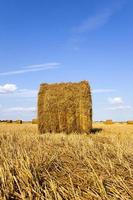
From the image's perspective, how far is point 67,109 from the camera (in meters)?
12.1

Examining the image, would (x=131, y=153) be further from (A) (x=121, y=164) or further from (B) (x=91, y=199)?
(B) (x=91, y=199)

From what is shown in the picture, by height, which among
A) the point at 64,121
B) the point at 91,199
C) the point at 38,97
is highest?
the point at 38,97

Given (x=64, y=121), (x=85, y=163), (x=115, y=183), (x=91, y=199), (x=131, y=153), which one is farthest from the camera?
(x=64, y=121)

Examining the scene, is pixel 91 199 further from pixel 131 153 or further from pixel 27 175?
pixel 131 153

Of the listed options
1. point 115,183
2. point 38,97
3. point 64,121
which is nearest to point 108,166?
point 115,183

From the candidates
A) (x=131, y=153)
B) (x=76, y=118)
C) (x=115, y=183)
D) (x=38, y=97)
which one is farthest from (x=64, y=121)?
(x=115, y=183)

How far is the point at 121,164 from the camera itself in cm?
376

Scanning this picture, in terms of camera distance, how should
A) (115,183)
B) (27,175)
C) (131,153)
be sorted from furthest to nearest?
(131,153)
(27,175)
(115,183)

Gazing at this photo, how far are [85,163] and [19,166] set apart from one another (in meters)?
0.71

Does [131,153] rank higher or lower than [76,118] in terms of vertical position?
lower

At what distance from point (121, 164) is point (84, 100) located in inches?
330

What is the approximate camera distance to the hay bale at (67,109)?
39.2 ft

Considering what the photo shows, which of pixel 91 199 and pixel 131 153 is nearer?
pixel 91 199

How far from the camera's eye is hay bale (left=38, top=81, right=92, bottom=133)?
12.0 m
